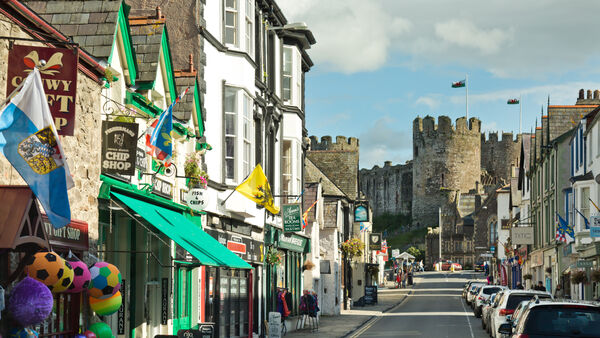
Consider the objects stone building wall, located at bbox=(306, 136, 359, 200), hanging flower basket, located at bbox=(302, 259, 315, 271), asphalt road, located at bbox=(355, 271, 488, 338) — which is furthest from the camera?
stone building wall, located at bbox=(306, 136, 359, 200)

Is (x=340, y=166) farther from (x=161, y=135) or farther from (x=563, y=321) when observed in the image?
(x=563, y=321)

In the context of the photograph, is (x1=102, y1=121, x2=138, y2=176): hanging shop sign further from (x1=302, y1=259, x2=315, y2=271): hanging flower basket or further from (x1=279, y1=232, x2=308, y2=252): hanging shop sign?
(x1=302, y1=259, x2=315, y2=271): hanging flower basket

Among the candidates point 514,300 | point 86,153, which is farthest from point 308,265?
point 86,153

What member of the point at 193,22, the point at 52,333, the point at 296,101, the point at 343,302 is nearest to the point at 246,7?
the point at 193,22

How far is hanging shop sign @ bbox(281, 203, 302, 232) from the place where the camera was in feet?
96.0

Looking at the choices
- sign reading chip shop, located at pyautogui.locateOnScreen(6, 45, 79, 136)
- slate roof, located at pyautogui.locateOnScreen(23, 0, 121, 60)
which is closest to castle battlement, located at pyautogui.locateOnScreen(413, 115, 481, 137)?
slate roof, located at pyautogui.locateOnScreen(23, 0, 121, 60)

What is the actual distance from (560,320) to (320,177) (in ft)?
105

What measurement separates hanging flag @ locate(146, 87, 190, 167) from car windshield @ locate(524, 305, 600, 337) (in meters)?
6.87

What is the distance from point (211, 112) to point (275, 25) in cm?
789

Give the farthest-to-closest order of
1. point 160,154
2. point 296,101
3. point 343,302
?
point 343,302
point 296,101
point 160,154

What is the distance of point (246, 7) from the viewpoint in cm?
2441

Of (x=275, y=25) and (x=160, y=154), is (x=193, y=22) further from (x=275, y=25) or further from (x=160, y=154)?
(x=275, y=25)

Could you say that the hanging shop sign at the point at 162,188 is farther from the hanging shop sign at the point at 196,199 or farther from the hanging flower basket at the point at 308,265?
the hanging flower basket at the point at 308,265

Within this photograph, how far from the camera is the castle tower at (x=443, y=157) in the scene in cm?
12444
